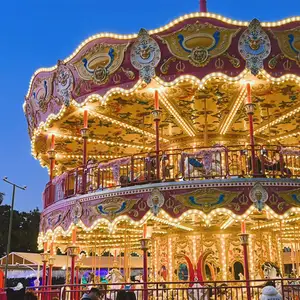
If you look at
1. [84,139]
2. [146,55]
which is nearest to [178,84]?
[146,55]

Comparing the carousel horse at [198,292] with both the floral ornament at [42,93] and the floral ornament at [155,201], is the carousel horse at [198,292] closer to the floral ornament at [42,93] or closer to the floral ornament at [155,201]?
the floral ornament at [155,201]

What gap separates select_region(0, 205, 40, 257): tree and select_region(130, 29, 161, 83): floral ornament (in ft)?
128

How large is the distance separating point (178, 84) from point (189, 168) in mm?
2553

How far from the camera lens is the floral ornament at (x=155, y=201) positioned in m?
14.9

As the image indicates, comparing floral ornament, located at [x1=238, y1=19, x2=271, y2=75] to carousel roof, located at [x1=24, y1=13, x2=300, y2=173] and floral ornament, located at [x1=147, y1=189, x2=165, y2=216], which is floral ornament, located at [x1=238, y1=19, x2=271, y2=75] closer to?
carousel roof, located at [x1=24, y1=13, x2=300, y2=173]

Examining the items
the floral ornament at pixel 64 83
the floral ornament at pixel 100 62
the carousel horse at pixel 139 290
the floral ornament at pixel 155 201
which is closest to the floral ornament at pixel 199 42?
the floral ornament at pixel 100 62

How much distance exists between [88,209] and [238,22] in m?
7.36

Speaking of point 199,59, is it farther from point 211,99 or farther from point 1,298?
point 1,298

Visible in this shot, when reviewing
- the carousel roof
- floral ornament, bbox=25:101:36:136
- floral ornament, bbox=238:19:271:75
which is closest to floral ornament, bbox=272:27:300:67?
the carousel roof

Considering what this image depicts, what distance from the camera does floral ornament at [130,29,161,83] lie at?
15.3m

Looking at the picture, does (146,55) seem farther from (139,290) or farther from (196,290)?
(196,290)

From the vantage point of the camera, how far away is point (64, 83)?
1747 cm

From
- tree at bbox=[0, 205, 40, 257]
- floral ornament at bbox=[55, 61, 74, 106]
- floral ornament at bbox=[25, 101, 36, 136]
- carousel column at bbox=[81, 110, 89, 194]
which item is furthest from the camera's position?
tree at bbox=[0, 205, 40, 257]

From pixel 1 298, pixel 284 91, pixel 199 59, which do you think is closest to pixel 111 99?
pixel 199 59
